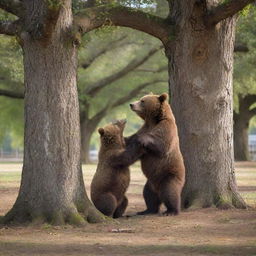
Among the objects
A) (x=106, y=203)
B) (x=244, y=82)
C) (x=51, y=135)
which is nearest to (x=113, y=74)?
(x=244, y=82)

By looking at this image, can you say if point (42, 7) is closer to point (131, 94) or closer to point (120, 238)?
point (120, 238)

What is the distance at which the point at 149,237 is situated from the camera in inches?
395

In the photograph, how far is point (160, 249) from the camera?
348 inches

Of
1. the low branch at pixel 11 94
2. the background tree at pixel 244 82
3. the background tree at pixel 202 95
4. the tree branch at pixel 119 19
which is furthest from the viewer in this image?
the low branch at pixel 11 94

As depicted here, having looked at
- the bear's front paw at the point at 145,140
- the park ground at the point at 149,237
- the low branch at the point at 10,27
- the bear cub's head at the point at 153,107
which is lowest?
the park ground at the point at 149,237

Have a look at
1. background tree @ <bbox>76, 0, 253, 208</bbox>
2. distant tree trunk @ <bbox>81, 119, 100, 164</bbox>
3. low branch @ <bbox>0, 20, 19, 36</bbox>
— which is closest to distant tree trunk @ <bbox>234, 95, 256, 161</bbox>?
distant tree trunk @ <bbox>81, 119, 100, 164</bbox>

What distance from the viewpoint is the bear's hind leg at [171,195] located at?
12539 mm

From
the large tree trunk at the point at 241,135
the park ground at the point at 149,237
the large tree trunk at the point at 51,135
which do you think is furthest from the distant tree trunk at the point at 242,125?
the large tree trunk at the point at 51,135

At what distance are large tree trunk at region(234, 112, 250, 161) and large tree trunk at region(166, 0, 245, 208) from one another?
31125 mm

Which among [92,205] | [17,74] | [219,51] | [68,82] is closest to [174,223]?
[92,205]

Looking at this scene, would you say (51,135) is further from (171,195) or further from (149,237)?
(171,195)

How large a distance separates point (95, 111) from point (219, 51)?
31.5 meters

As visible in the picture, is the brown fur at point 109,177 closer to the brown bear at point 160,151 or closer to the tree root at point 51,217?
the brown bear at point 160,151

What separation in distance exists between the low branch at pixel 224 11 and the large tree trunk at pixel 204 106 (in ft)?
0.88
